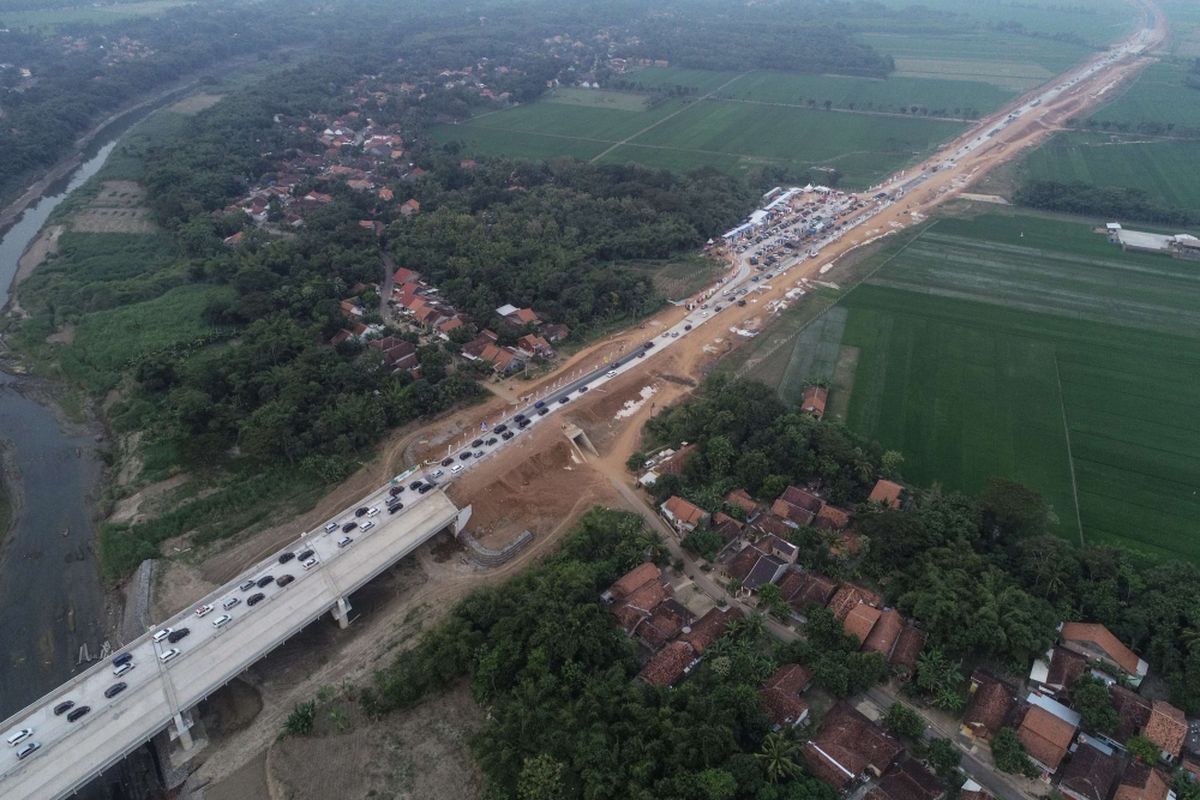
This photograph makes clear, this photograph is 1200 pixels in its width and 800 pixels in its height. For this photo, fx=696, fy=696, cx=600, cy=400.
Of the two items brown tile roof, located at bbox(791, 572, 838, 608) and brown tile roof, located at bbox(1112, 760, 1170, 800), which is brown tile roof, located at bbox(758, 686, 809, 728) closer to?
brown tile roof, located at bbox(791, 572, 838, 608)

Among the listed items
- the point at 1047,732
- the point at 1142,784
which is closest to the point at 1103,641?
the point at 1047,732

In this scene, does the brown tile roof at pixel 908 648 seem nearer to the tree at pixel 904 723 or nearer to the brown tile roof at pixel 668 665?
the tree at pixel 904 723

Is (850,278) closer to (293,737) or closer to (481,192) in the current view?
(481,192)

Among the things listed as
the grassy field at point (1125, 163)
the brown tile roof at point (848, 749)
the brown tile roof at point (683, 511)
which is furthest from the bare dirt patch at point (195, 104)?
the brown tile roof at point (848, 749)

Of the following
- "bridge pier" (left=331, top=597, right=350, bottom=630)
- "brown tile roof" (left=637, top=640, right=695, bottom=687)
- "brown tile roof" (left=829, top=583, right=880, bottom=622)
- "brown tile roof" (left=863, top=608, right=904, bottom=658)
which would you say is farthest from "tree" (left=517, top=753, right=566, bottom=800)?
"brown tile roof" (left=863, top=608, right=904, bottom=658)

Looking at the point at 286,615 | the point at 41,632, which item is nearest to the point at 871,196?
the point at 286,615

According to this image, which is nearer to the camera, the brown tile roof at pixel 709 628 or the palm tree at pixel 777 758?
the palm tree at pixel 777 758
